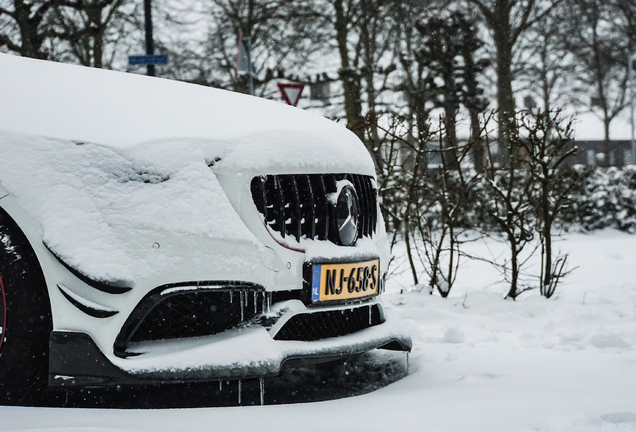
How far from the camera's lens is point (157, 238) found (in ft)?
6.88

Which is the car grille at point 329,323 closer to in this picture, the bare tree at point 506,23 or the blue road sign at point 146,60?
the blue road sign at point 146,60

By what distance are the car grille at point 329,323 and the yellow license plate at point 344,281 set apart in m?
0.08

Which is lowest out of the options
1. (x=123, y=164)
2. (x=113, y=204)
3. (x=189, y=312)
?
(x=189, y=312)

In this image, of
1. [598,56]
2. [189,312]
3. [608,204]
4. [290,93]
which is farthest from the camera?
[598,56]

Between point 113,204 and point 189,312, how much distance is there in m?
0.47

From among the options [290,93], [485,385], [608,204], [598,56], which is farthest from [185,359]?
[598,56]

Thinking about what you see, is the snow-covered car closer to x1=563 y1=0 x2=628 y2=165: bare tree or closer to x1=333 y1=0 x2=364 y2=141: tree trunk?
x1=333 y1=0 x2=364 y2=141: tree trunk

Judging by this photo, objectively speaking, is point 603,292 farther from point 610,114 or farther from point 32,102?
point 610,114

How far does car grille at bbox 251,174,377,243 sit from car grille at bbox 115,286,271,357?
288 mm

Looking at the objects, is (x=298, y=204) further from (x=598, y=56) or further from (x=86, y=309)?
(x=598, y=56)

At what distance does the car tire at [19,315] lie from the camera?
2.04 m

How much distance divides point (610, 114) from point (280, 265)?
2903cm

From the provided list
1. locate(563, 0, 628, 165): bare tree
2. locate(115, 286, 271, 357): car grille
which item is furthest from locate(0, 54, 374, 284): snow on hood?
locate(563, 0, 628, 165): bare tree

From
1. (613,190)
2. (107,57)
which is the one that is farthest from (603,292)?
(107,57)
